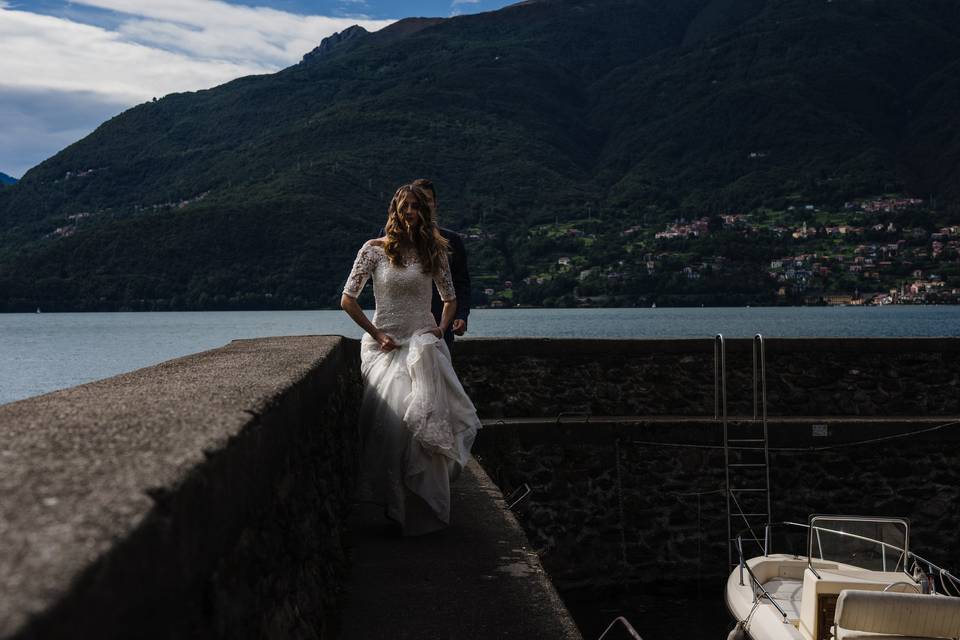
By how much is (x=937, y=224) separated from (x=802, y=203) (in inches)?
703

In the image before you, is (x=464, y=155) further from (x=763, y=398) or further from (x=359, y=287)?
(x=359, y=287)

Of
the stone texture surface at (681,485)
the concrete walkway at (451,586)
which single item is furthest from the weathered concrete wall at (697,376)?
the concrete walkway at (451,586)

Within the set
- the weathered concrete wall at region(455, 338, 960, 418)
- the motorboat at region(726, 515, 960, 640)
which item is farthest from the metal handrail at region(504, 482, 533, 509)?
the motorboat at region(726, 515, 960, 640)

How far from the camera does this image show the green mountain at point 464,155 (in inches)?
4779

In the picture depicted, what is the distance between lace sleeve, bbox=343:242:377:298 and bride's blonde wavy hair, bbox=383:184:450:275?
0.09 m

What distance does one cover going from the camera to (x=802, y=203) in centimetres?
14062

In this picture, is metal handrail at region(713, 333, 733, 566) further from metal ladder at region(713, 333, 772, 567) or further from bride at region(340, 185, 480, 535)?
bride at region(340, 185, 480, 535)

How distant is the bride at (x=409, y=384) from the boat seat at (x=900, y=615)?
254 centimetres

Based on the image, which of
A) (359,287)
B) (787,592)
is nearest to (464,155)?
(787,592)

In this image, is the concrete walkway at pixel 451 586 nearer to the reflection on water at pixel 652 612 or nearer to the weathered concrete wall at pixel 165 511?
the weathered concrete wall at pixel 165 511

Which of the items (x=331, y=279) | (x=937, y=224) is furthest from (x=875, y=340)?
(x=937, y=224)

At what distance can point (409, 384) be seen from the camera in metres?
5.25

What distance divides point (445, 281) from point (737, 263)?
12945 centimetres

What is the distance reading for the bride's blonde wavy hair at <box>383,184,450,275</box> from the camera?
5406 mm
